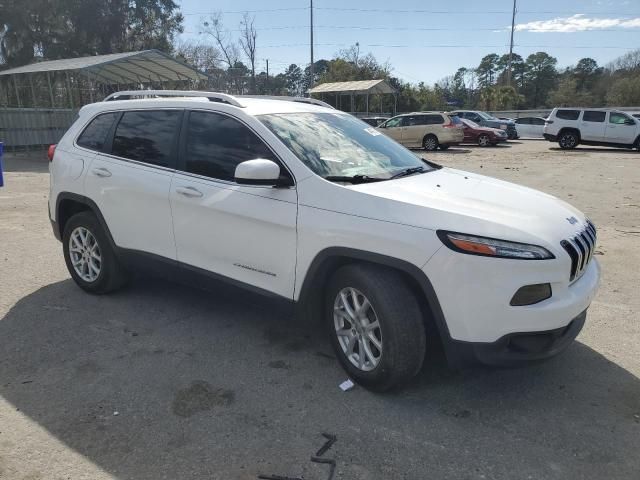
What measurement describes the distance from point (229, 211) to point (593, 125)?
22538 mm

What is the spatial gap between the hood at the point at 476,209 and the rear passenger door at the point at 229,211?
0.63 metres

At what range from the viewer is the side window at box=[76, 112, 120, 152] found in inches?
186

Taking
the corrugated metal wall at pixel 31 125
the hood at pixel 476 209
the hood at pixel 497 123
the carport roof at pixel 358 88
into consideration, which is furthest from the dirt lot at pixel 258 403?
the carport roof at pixel 358 88

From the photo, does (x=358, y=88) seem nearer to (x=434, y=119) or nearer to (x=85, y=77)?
(x=434, y=119)

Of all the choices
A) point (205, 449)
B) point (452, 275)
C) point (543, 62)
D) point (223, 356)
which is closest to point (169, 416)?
point (205, 449)

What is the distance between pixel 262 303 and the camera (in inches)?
142

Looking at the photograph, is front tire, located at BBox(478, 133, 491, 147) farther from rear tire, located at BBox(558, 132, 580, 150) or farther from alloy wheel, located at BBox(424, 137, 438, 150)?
alloy wheel, located at BBox(424, 137, 438, 150)

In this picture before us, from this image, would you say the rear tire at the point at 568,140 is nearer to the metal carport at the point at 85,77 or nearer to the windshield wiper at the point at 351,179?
the metal carport at the point at 85,77

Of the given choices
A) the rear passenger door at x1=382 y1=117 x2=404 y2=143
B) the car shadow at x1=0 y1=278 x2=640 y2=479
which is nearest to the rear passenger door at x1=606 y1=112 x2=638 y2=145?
the rear passenger door at x1=382 y1=117 x2=404 y2=143

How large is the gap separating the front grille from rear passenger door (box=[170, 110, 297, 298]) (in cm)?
162

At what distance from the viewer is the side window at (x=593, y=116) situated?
861 inches

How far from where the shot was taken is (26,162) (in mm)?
17734

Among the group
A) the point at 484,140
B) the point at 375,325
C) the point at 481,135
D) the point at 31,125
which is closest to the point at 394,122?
the point at 481,135

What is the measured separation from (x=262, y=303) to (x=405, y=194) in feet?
4.12
